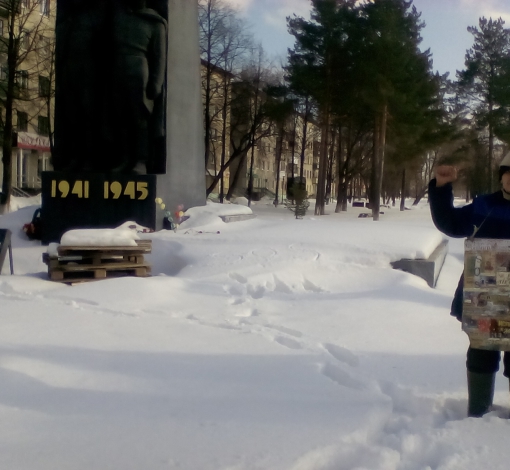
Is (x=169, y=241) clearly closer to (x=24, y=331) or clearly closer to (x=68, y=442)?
(x=24, y=331)

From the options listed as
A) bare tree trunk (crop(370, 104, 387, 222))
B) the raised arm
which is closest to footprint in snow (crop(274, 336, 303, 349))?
the raised arm

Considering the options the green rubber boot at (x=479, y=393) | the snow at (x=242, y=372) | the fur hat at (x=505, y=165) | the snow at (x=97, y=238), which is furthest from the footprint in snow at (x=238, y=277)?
the fur hat at (x=505, y=165)

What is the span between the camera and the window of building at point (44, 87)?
26.1 metres

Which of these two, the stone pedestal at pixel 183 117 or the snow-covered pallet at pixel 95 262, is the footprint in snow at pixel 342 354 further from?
the stone pedestal at pixel 183 117

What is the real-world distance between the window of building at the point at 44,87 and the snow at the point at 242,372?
63.2 ft

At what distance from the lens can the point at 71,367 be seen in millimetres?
4410

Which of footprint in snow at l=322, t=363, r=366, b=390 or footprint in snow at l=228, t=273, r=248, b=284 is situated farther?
footprint in snow at l=228, t=273, r=248, b=284

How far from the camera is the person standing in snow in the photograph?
11.7ft

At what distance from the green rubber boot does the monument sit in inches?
358

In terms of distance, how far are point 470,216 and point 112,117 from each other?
985 cm

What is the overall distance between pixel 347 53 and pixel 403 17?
366 centimetres

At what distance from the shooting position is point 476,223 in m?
3.61

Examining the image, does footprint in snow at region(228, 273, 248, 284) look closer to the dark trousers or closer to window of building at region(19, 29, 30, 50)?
the dark trousers

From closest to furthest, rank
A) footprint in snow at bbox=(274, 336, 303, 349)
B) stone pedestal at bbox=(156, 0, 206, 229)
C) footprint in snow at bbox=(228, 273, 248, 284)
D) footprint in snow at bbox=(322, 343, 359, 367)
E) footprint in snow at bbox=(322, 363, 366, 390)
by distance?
footprint in snow at bbox=(322, 363, 366, 390) → footprint in snow at bbox=(322, 343, 359, 367) → footprint in snow at bbox=(274, 336, 303, 349) → footprint in snow at bbox=(228, 273, 248, 284) → stone pedestal at bbox=(156, 0, 206, 229)
